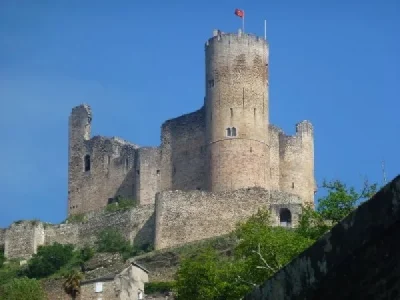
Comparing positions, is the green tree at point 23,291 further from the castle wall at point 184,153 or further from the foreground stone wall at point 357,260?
the foreground stone wall at point 357,260

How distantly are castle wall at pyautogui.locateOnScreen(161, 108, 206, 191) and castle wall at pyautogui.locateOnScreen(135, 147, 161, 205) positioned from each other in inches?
12.8

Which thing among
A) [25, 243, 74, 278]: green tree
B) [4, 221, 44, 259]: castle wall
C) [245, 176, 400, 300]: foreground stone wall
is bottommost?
[245, 176, 400, 300]: foreground stone wall

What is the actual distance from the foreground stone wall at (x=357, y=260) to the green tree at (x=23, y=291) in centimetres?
4264

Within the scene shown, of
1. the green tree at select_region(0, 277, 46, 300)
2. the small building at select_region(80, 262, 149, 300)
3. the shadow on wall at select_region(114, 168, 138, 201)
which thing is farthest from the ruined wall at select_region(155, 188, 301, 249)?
the shadow on wall at select_region(114, 168, 138, 201)

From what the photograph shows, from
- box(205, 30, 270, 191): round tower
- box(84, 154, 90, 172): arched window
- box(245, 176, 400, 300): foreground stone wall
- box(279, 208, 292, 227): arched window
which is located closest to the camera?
box(245, 176, 400, 300): foreground stone wall

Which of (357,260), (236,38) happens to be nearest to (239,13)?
(236,38)

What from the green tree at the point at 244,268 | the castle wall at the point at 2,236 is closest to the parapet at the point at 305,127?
the castle wall at the point at 2,236

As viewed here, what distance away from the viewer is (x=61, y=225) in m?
61.2

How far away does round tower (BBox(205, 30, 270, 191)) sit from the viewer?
5903 centimetres

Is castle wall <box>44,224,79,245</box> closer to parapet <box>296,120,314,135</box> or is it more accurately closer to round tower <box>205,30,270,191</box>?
round tower <box>205,30,270,191</box>

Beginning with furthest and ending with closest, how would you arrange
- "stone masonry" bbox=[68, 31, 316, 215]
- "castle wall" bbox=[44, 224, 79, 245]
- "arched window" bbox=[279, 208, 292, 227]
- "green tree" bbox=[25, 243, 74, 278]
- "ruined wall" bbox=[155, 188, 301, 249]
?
"castle wall" bbox=[44, 224, 79, 245]
"stone masonry" bbox=[68, 31, 316, 215]
"green tree" bbox=[25, 243, 74, 278]
"arched window" bbox=[279, 208, 292, 227]
"ruined wall" bbox=[155, 188, 301, 249]

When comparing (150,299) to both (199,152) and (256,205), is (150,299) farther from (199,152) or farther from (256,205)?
(199,152)

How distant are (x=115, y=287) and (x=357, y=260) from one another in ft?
136

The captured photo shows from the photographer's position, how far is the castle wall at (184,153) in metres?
61.2
